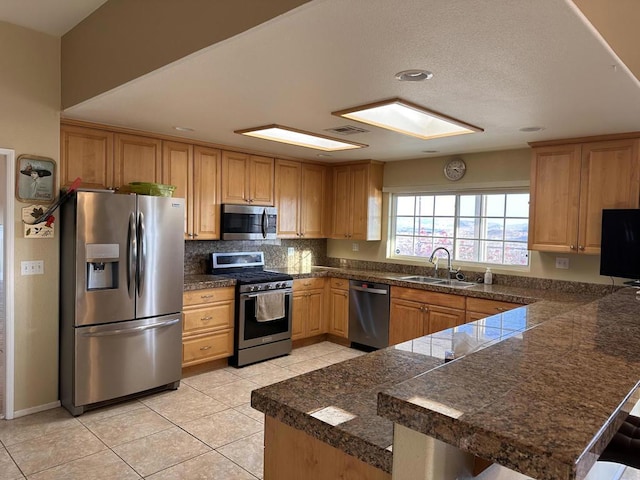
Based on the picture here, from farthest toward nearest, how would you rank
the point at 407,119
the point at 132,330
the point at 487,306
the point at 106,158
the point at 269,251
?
the point at 269,251 < the point at 487,306 < the point at 106,158 < the point at 407,119 < the point at 132,330

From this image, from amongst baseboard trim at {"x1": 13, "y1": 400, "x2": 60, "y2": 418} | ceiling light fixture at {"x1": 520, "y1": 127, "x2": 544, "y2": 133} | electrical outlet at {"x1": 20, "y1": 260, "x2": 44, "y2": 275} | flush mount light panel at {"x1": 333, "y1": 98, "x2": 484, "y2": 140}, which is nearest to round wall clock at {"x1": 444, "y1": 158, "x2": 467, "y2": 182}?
flush mount light panel at {"x1": 333, "y1": 98, "x2": 484, "y2": 140}

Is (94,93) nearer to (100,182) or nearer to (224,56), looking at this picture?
(100,182)

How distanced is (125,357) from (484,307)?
122 inches

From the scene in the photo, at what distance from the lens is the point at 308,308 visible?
5297 mm

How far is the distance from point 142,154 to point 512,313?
3390 mm

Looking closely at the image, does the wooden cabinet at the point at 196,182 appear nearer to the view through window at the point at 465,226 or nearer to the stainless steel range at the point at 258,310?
the stainless steel range at the point at 258,310

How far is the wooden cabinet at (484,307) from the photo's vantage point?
13.0 ft

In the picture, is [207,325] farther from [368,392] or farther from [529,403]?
[529,403]

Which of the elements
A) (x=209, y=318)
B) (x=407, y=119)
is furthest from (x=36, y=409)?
(x=407, y=119)

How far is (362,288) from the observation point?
5.14 meters

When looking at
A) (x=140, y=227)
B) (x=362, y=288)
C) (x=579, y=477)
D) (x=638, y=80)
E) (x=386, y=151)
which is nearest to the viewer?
(x=579, y=477)

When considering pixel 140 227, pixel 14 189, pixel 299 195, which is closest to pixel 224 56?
pixel 140 227

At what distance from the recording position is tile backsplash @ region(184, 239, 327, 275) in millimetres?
4824

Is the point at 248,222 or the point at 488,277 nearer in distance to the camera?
the point at 488,277
